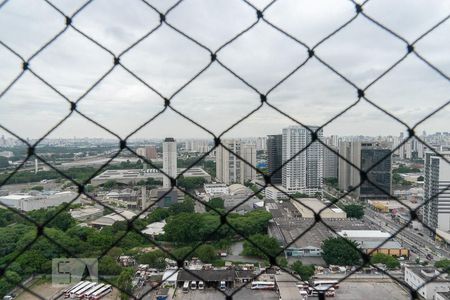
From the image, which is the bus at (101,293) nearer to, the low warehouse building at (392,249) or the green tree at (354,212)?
the low warehouse building at (392,249)

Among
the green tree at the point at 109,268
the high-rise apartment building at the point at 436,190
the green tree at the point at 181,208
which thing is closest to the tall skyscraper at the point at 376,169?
the high-rise apartment building at the point at 436,190

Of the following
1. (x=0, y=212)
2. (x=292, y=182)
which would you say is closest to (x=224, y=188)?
(x=292, y=182)

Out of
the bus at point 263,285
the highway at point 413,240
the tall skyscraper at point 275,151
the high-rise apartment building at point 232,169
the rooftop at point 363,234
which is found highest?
the tall skyscraper at point 275,151

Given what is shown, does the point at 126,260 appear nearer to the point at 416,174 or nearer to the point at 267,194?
the point at 267,194

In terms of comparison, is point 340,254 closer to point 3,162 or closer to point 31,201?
point 3,162

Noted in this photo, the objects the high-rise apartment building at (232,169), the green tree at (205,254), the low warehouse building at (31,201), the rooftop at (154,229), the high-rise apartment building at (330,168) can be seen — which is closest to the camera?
the green tree at (205,254)
